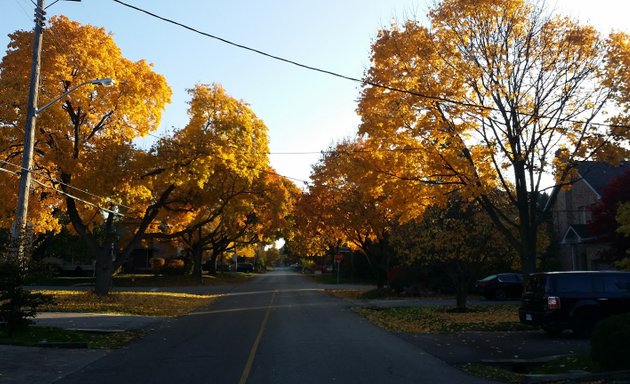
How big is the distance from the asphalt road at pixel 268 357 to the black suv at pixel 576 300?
4.04 metres

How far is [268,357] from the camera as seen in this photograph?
11234 mm

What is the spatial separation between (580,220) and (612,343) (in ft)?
107

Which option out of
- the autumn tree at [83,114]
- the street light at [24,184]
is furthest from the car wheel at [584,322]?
the autumn tree at [83,114]

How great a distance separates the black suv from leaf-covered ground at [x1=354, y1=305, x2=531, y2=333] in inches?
73.0

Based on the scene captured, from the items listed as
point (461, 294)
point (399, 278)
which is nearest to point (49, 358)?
point (461, 294)

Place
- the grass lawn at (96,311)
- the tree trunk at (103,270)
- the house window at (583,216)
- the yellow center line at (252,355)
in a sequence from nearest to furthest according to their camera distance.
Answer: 1. the yellow center line at (252,355)
2. the grass lawn at (96,311)
3. the tree trunk at (103,270)
4. the house window at (583,216)

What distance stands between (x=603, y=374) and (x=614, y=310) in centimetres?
733

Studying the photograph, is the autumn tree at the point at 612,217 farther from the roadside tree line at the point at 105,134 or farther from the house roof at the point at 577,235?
the roadside tree line at the point at 105,134

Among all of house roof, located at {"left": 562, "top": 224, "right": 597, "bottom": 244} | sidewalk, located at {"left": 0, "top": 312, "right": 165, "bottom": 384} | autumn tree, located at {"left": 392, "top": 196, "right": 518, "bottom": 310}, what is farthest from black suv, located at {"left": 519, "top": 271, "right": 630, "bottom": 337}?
house roof, located at {"left": 562, "top": 224, "right": 597, "bottom": 244}

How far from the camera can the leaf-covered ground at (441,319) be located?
16844 mm

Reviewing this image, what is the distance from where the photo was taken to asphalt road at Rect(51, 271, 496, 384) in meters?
9.32

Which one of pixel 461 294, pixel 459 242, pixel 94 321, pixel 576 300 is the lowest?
pixel 94 321

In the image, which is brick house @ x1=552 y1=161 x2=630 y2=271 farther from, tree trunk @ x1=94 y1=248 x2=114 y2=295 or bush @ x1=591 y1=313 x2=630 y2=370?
tree trunk @ x1=94 y1=248 x2=114 y2=295

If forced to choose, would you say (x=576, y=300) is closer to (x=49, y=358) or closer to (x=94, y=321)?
(x=49, y=358)
